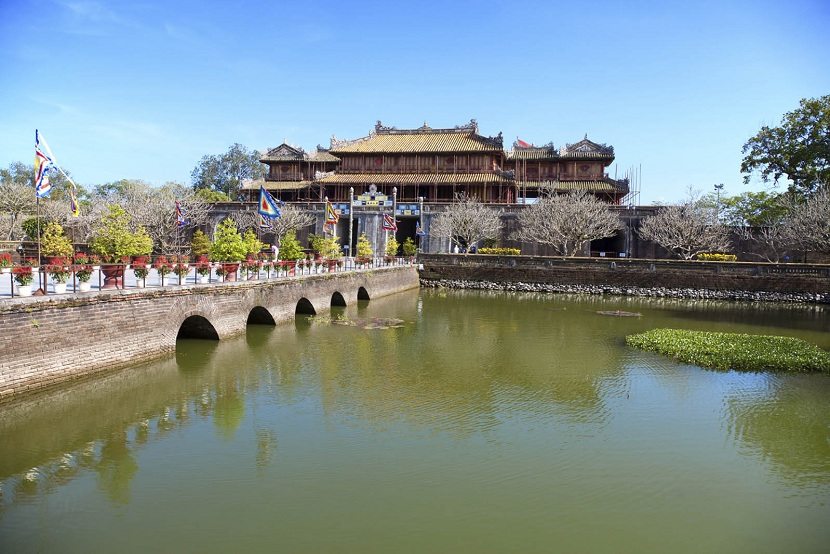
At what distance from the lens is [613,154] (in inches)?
2315

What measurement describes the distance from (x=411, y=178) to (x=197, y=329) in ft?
133

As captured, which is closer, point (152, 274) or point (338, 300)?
point (152, 274)

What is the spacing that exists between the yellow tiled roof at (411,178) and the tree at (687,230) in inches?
573

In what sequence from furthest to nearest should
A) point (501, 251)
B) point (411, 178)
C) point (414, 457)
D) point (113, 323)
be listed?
point (411, 178)
point (501, 251)
point (113, 323)
point (414, 457)

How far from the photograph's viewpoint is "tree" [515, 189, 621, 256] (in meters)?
48.0

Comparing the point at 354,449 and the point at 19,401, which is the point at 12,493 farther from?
the point at 354,449

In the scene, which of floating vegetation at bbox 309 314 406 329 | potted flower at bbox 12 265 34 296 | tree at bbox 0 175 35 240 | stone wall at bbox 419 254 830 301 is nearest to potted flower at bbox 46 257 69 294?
potted flower at bbox 12 265 34 296

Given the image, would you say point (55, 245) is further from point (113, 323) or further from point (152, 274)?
point (113, 323)

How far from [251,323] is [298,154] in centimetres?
4311

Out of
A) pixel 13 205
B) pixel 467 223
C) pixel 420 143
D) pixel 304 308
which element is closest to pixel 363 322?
pixel 304 308

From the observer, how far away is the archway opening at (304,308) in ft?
91.9

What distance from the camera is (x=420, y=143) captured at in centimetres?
6153

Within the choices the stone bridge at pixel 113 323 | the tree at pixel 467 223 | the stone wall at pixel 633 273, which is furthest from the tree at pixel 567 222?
the stone bridge at pixel 113 323

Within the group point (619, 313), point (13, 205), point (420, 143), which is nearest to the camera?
point (619, 313)
